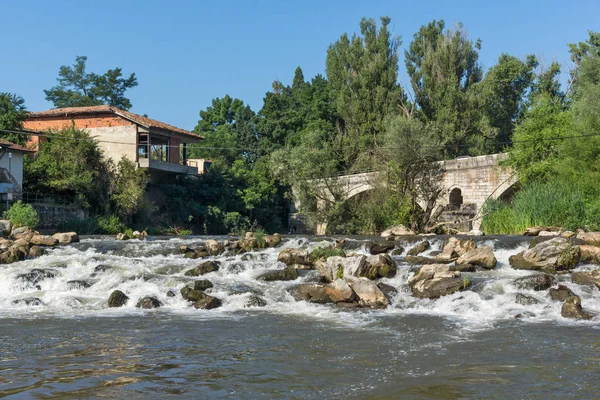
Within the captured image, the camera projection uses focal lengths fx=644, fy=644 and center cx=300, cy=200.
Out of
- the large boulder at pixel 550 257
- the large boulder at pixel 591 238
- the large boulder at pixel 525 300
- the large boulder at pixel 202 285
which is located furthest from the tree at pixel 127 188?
the large boulder at pixel 525 300

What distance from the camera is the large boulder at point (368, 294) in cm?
1297

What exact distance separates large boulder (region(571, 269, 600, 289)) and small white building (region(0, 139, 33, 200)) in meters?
21.3

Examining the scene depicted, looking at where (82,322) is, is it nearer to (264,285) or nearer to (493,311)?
(264,285)

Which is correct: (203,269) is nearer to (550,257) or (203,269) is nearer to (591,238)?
(550,257)

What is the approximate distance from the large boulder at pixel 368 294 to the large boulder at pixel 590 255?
5.75m

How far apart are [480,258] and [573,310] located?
4144 mm

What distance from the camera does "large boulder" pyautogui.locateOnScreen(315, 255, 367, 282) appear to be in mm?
14797

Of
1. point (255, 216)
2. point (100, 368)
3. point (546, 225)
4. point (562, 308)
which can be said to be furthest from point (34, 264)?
point (255, 216)

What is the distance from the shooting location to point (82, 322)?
1134cm

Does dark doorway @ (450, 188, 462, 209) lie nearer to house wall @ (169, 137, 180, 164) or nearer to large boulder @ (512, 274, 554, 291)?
house wall @ (169, 137, 180, 164)

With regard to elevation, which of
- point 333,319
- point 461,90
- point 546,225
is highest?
point 461,90

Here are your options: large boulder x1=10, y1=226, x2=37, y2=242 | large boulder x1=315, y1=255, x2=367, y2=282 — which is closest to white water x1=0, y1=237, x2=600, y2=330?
large boulder x1=315, y1=255, x2=367, y2=282

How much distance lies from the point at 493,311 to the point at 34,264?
1212cm

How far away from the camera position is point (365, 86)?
133 ft
